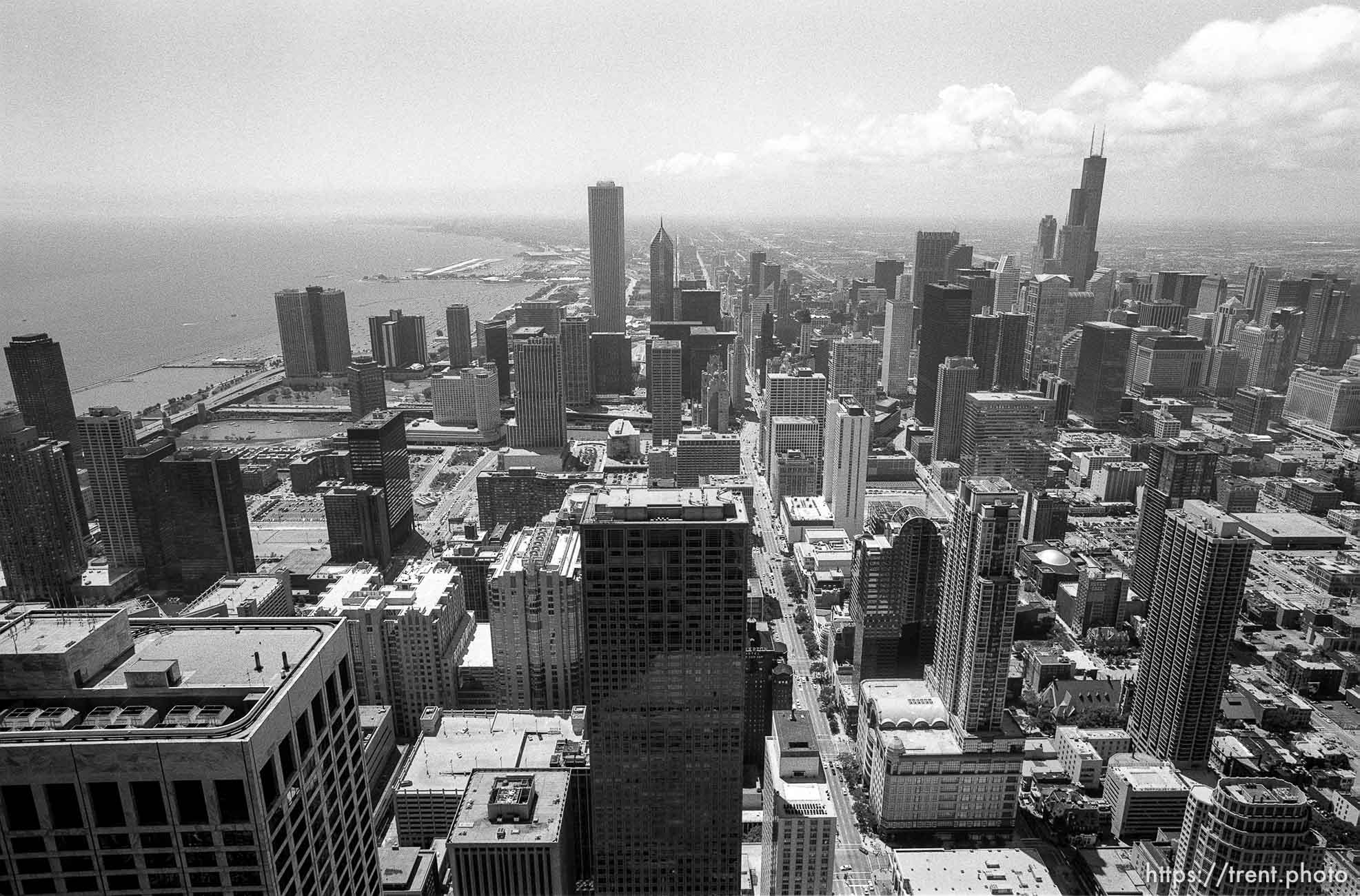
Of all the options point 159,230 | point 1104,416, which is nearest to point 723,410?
point 1104,416

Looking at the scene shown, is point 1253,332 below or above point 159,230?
below

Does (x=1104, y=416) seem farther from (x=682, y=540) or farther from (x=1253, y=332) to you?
(x=682, y=540)

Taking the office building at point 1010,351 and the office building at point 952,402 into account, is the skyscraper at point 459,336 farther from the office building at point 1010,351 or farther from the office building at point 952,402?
the office building at point 1010,351

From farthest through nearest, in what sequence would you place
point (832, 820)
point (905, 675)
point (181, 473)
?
point (181, 473), point (905, 675), point (832, 820)

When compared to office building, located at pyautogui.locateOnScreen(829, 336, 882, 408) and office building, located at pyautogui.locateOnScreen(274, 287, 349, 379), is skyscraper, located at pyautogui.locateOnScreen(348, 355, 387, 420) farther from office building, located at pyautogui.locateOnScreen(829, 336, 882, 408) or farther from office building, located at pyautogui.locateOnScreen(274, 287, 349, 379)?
office building, located at pyautogui.locateOnScreen(829, 336, 882, 408)

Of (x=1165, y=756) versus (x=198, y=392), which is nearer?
(x=1165, y=756)

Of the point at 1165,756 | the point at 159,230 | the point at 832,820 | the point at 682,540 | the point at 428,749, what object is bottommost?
the point at 1165,756

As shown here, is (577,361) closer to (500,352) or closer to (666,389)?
(500,352)

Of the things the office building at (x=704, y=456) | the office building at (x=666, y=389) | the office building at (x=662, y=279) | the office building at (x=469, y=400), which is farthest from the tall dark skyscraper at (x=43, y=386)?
the office building at (x=662, y=279)
